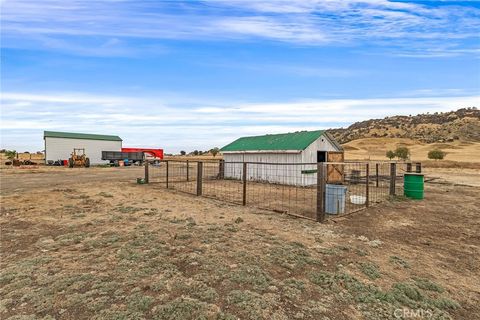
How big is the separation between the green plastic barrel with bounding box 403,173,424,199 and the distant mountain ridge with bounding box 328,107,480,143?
6126cm

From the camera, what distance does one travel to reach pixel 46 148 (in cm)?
3822

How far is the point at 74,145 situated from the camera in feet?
132

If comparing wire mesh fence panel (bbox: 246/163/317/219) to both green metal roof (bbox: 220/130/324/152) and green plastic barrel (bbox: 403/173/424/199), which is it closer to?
green metal roof (bbox: 220/130/324/152)

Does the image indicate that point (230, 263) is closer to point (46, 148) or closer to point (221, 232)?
point (221, 232)

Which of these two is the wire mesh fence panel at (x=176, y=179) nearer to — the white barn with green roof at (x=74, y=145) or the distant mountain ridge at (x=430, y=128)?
the white barn with green roof at (x=74, y=145)

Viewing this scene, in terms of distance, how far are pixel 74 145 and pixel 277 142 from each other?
1352 inches

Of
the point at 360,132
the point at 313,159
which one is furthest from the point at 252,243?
the point at 360,132

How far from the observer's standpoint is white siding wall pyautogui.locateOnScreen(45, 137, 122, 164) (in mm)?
38594

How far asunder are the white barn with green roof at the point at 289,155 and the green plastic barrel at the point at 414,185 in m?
5.23

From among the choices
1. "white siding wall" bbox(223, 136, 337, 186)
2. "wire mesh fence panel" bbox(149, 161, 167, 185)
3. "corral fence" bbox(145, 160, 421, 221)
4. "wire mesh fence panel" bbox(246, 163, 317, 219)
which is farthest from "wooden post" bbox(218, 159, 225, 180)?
"wire mesh fence panel" bbox(149, 161, 167, 185)

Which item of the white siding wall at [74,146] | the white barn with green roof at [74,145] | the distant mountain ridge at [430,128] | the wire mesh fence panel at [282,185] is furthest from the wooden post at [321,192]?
the distant mountain ridge at [430,128]

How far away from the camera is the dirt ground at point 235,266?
3.38 m

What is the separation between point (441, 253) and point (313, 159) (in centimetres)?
1141

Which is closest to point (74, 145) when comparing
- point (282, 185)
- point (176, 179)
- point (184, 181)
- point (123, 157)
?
point (123, 157)
